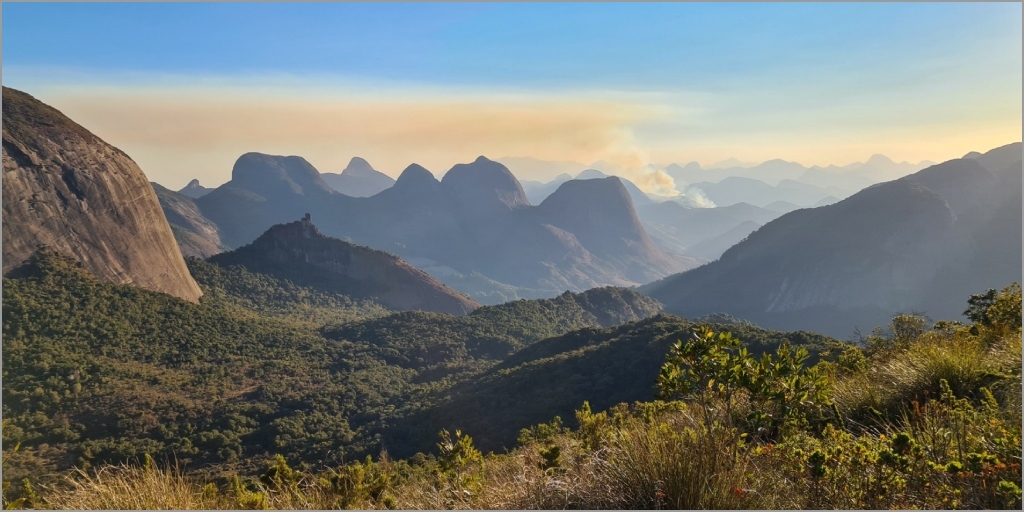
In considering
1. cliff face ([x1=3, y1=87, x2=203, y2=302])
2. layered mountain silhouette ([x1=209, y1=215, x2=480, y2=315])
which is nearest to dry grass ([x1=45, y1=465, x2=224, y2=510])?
cliff face ([x1=3, y1=87, x2=203, y2=302])

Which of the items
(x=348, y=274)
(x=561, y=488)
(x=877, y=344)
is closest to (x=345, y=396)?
(x=877, y=344)

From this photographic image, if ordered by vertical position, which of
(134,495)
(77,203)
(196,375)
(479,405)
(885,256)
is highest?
(77,203)

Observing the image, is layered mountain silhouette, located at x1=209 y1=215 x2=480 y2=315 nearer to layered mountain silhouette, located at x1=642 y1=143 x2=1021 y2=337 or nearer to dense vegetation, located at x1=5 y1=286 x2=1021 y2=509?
layered mountain silhouette, located at x1=642 y1=143 x2=1021 y2=337

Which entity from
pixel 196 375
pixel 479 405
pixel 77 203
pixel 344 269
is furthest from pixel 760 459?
pixel 344 269

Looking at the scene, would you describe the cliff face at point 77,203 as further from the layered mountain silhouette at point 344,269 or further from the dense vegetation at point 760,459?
the dense vegetation at point 760,459

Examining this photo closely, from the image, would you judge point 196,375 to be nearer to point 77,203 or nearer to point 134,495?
point 77,203

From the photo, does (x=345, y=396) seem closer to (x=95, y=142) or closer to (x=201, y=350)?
(x=201, y=350)

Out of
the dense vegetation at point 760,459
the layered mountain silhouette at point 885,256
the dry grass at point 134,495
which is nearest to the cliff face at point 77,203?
the dry grass at point 134,495

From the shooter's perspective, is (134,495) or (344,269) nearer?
(134,495)
